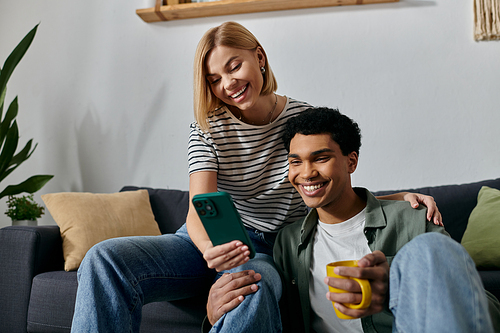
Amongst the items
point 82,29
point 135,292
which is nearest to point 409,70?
point 135,292

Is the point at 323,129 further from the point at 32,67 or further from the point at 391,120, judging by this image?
the point at 32,67

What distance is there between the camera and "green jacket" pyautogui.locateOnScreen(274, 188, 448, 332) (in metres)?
1.10

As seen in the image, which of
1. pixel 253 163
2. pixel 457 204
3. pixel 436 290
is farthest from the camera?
pixel 457 204

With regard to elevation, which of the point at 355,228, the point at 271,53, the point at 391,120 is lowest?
the point at 355,228

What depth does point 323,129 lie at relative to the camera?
3.92ft

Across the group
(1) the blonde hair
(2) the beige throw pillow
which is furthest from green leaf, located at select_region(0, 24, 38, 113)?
(1) the blonde hair

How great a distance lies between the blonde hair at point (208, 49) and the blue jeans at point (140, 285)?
1.42 feet

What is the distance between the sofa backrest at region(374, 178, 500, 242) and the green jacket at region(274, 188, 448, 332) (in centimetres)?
82

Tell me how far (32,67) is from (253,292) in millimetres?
2498

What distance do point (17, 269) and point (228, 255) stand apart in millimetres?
1164

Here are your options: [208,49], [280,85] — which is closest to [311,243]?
[208,49]

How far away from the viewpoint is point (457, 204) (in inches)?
74.2

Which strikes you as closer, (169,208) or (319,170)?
(319,170)

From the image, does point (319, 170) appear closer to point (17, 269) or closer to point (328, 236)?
point (328, 236)
